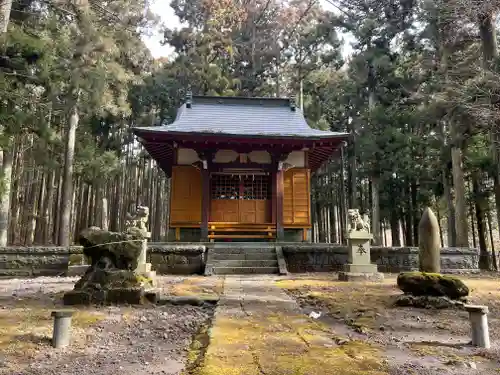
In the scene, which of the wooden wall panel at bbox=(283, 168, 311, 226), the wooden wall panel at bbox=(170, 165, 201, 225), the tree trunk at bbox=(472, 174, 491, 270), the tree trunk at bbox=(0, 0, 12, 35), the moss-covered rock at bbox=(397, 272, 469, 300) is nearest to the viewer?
the moss-covered rock at bbox=(397, 272, 469, 300)

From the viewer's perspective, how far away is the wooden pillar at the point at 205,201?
11.4 meters

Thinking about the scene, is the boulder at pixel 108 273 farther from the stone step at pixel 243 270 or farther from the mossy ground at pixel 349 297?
the stone step at pixel 243 270

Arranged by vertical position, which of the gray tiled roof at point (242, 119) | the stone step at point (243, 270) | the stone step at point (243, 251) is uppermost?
the gray tiled roof at point (242, 119)

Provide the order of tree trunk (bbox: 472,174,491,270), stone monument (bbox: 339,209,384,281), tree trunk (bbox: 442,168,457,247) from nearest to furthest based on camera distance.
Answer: stone monument (bbox: 339,209,384,281), tree trunk (bbox: 472,174,491,270), tree trunk (bbox: 442,168,457,247)

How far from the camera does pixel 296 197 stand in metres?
12.8

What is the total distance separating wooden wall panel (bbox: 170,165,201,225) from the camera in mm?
12219

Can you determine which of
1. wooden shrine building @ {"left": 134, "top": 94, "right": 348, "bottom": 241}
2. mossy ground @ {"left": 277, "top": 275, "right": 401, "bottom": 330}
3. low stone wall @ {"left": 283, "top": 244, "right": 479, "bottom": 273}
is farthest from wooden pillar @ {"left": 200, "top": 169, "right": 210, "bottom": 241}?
mossy ground @ {"left": 277, "top": 275, "right": 401, "bottom": 330}

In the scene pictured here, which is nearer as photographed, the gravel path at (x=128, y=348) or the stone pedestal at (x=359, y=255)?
the gravel path at (x=128, y=348)

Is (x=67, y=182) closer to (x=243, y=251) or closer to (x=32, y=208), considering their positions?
(x=32, y=208)

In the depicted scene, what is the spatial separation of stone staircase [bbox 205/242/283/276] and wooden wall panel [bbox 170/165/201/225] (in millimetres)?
2679

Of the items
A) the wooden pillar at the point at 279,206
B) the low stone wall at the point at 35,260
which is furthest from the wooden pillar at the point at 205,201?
the low stone wall at the point at 35,260

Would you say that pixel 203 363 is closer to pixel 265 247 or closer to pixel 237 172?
pixel 265 247

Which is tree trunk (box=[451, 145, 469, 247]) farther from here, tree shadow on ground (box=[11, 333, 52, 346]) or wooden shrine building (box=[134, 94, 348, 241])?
tree shadow on ground (box=[11, 333, 52, 346])

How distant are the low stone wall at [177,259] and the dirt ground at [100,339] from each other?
358cm
